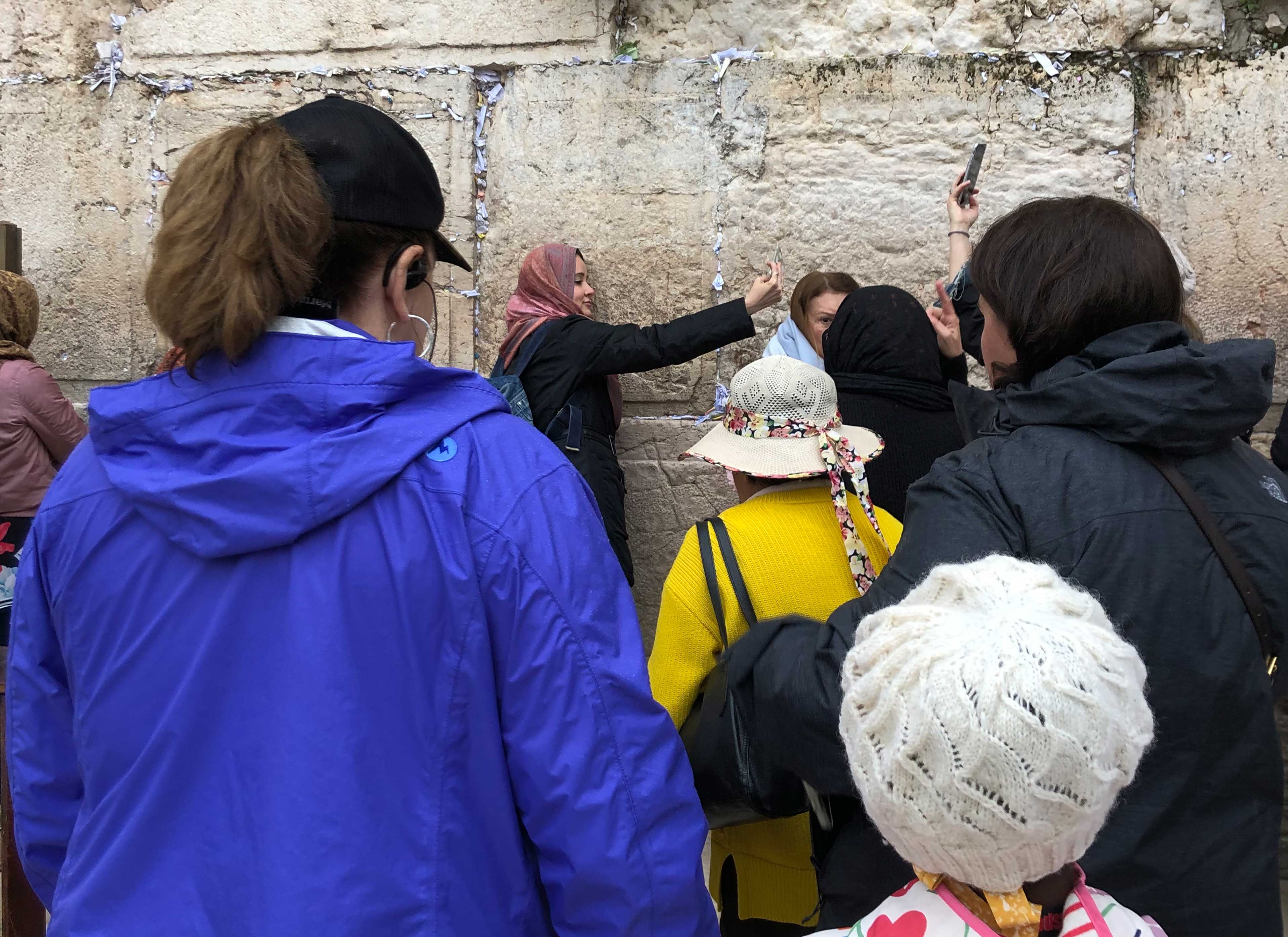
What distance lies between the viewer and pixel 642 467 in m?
3.83

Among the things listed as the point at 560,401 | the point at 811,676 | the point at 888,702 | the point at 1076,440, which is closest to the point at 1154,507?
the point at 1076,440

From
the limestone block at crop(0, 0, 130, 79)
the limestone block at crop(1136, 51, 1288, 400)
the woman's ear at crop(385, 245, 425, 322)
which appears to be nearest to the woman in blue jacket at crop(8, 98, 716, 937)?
the woman's ear at crop(385, 245, 425, 322)

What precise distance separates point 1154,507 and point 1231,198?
2592 millimetres

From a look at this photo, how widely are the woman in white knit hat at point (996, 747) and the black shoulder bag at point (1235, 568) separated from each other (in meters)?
0.54

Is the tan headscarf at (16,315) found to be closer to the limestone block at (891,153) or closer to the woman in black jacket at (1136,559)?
A: the limestone block at (891,153)

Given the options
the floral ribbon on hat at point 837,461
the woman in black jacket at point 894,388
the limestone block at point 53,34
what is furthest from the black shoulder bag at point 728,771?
the limestone block at point 53,34

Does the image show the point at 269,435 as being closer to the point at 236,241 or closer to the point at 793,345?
the point at 236,241

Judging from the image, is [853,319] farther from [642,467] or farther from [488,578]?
[488,578]

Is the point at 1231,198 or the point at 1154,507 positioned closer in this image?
the point at 1154,507

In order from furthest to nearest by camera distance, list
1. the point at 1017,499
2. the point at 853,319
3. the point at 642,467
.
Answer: the point at 642,467 < the point at 853,319 < the point at 1017,499

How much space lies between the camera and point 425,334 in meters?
1.39

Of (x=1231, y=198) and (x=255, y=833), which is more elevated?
(x=1231, y=198)

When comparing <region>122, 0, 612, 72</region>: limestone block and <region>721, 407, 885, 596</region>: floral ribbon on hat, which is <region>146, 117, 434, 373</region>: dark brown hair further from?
<region>122, 0, 612, 72</region>: limestone block

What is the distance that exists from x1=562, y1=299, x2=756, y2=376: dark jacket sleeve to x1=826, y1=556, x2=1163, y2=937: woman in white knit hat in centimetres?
251
